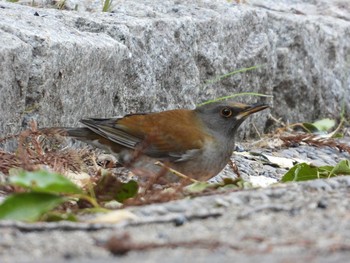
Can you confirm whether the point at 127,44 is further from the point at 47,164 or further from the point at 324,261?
the point at 324,261

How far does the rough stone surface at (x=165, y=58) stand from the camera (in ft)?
21.1

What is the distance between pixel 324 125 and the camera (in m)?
9.82

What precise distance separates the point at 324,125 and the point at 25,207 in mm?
5864

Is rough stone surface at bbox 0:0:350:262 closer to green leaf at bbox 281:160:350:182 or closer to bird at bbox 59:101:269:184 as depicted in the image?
bird at bbox 59:101:269:184

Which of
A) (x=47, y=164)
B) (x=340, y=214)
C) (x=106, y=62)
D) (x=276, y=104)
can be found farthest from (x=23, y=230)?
(x=276, y=104)

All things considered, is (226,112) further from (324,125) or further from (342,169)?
(324,125)

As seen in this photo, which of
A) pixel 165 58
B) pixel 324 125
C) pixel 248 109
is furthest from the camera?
pixel 324 125

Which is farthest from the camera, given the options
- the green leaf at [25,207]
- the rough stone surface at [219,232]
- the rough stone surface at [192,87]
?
the green leaf at [25,207]

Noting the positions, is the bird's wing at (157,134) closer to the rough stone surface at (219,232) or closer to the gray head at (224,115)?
the gray head at (224,115)

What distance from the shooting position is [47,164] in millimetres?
5824

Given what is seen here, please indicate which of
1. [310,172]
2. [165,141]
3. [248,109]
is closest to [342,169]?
[310,172]

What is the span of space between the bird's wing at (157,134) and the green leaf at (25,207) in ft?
7.72

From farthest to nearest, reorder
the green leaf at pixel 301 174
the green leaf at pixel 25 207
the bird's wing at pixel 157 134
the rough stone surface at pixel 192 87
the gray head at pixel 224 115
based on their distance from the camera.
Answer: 1. the gray head at pixel 224 115
2. the bird's wing at pixel 157 134
3. the green leaf at pixel 301 174
4. the green leaf at pixel 25 207
5. the rough stone surface at pixel 192 87

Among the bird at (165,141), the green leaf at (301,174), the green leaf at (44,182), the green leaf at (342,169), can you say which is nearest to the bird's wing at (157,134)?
the bird at (165,141)
